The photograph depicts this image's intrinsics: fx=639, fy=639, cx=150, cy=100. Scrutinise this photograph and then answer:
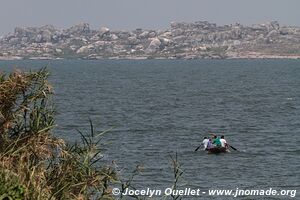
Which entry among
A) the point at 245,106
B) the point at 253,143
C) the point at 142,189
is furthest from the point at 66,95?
the point at 142,189

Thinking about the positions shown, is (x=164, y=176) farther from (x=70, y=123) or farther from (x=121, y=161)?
(x=70, y=123)

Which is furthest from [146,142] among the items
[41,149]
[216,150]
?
[41,149]

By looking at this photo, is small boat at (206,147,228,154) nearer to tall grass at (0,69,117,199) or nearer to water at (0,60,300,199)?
water at (0,60,300,199)

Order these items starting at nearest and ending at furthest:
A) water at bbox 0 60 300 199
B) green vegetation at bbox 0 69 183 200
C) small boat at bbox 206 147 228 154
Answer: green vegetation at bbox 0 69 183 200 → water at bbox 0 60 300 199 → small boat at bbox 206 147 228 154

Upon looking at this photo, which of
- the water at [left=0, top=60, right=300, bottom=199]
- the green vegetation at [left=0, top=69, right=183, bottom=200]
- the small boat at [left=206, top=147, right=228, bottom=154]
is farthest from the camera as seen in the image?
the small boat at [left=206, top=147, right=228, bottom=154]

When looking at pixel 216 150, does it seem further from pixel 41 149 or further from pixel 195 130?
pixel 41 149

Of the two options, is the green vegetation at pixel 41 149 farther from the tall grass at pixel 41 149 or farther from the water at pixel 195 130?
the water at pixel 195 130

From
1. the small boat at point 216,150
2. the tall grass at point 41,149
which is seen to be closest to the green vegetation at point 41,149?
the tall grass at point 41,149

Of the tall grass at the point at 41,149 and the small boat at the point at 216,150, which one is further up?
the tall grass at the point at 41,149

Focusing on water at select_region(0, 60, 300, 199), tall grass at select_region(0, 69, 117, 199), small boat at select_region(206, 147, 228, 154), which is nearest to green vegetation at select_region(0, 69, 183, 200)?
tall grass at select_region(0, 69, 117, 199)

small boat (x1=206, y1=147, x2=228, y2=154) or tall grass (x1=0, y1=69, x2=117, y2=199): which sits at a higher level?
tall grass (x1=0, y1=69, x2=117, y2=199)

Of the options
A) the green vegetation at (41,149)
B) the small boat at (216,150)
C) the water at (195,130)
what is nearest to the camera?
the green vegetation at (41,149)

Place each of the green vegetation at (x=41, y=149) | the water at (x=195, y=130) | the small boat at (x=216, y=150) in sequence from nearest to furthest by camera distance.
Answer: the green vegetation at (x=41, y=149), the water at (x=195, y=130), the small boat at (x=216, y=150)

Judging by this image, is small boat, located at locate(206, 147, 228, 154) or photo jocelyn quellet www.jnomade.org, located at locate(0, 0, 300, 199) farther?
small boat, located at locate(206, 147, 228, 154)
